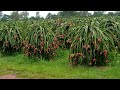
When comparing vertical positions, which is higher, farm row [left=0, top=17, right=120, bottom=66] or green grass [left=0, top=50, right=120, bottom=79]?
farm row [left=0, top=17, right=120, bottom=66]

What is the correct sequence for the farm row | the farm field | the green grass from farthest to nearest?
1. the farm row
2. the farm field
3. the green grass

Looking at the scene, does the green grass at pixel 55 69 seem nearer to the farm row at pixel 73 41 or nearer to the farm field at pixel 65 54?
the farm field at pixel 65 54

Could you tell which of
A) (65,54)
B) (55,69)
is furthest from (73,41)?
(65,54)

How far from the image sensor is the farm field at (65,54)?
6816 mm

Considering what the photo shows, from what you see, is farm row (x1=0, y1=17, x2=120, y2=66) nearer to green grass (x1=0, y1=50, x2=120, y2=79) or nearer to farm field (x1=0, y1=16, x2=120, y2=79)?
farm field (x1=0, y1=16, x2=120, y2=79)

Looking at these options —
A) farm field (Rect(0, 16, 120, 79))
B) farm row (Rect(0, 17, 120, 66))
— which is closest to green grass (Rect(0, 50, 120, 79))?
farm field (Rect(0, 16, 120, 79))

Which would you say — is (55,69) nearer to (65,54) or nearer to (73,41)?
(73,41)

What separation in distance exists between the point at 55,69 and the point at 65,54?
6.44 ft

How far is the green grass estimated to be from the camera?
21.3 ft

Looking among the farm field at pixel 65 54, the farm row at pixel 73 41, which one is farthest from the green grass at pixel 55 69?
the farm row at pixel 73 41
